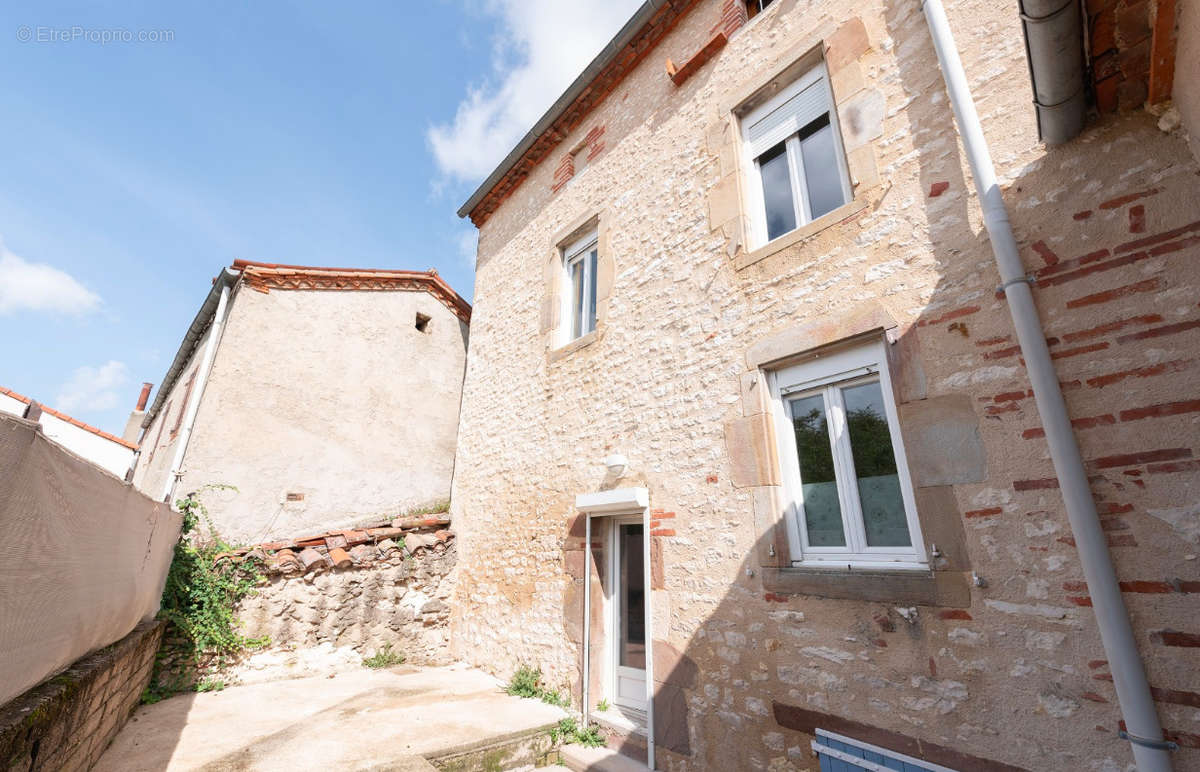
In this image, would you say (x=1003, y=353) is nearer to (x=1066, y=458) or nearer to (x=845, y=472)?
(x=1066, y=458)

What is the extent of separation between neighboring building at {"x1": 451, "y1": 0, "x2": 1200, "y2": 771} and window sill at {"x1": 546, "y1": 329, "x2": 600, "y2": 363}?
0.06 m

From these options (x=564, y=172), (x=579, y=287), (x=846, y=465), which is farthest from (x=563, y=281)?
(x=846, y=465)

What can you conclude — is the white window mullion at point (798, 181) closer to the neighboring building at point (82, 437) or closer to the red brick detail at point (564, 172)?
the red brick detail at point (564, 172)

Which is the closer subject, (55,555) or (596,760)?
(55,555)

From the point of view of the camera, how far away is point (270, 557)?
231 inches

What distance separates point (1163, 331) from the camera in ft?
7.45

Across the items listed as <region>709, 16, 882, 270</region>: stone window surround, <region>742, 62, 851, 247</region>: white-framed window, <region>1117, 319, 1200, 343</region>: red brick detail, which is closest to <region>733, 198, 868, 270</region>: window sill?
<region>709, 16, 882, 270</region>: stone window surround

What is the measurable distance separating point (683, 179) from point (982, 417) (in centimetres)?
341

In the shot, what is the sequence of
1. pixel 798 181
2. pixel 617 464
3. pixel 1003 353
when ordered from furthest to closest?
pixel 617 464, pixel 798 181, pixel 1003 353

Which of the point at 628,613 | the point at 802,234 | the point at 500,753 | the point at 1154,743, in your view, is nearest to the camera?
the point at 1154,743

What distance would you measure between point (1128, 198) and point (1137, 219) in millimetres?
122

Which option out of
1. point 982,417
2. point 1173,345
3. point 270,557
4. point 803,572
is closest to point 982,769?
point 803,572

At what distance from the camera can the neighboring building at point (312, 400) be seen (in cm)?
689

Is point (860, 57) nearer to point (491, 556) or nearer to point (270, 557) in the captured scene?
point (491, 556)
